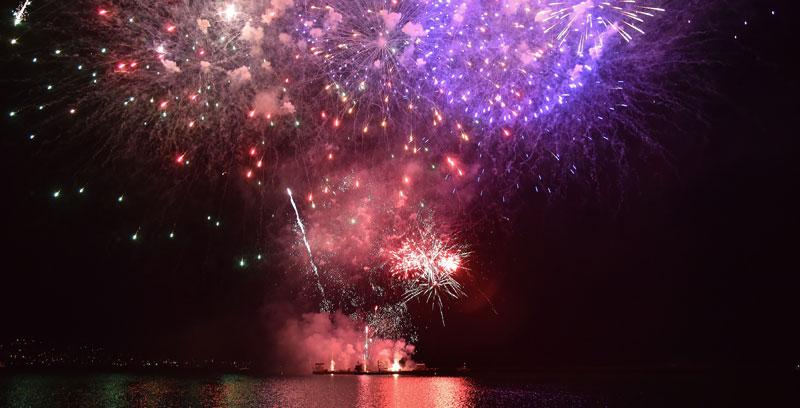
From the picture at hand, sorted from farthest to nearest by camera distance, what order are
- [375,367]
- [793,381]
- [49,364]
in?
[49,364] → [375,367] → [793,381]

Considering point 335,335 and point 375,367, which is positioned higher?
point 335,335

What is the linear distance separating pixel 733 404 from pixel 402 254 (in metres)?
12.9

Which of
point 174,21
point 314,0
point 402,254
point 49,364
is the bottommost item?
point 49,364

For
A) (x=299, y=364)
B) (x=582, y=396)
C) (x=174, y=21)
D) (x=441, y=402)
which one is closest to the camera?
(x=174, y=21)

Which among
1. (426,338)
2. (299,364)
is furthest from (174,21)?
(299,364)

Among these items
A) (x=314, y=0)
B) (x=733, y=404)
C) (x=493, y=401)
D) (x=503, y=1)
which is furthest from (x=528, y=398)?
(x=314, y=0)

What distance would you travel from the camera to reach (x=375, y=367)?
38.2 metres

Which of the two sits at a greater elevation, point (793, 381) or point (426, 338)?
point (426, 338)

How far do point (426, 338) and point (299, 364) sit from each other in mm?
13612

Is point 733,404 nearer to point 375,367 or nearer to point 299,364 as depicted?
point 375,367

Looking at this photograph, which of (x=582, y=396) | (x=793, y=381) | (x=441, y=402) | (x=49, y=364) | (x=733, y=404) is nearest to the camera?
(x=441, y=402)

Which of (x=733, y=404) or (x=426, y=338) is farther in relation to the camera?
(x=426, y=338)

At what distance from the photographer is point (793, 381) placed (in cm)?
2569

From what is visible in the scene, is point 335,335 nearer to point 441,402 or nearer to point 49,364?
point 441,402
